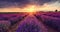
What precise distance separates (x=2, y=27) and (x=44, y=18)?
801 mm

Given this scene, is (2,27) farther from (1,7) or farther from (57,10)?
(57,10)

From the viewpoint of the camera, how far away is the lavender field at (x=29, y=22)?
2.04m

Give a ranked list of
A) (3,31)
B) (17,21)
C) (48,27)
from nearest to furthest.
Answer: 1. (3,31)
2. (48,27)
3. (17,21)

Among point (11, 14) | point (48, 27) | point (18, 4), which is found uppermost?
point (18, 4)

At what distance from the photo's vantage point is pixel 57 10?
2725mm

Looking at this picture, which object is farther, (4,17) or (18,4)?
(18,4)

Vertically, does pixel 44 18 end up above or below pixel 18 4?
below

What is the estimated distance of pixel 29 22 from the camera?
87.8 inches

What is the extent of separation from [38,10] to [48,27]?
1.77ft

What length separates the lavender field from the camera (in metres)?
2.04

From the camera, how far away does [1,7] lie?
8.98 ft

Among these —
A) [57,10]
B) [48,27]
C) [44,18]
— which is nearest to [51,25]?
[48,27]

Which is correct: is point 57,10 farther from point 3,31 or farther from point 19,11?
point 3,31

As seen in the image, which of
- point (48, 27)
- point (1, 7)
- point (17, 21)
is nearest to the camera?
point (48, 27)
